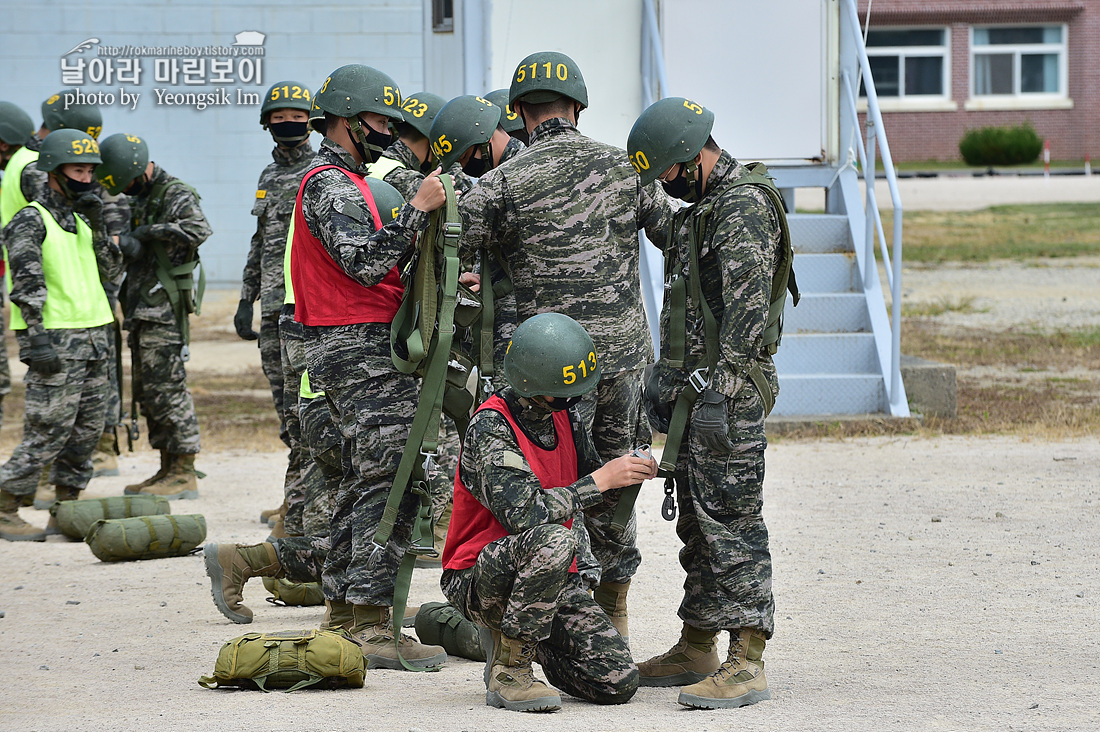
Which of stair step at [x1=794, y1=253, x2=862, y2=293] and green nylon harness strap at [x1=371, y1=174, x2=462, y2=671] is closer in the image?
green nylon harness strap at [x1=371, y1=174, x2=462, y2=671]

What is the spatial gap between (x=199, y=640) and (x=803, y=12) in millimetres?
7606

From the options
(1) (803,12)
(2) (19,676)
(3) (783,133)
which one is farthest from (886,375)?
(2) (19,676)

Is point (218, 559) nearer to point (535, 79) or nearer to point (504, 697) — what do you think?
point (504, 697)

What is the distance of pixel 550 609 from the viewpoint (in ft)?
14.2

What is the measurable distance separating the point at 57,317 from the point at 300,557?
9.11 ft

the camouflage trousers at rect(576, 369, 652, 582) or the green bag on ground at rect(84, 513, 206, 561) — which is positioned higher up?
the camouflage trousers at rect(576, 369, 652, 582)

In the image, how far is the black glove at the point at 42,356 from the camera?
746 centimetres

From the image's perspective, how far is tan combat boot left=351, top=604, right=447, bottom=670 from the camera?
5.01 meters

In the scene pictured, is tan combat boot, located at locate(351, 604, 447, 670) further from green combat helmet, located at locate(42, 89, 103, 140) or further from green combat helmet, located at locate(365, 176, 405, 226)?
green combat helmet, located at locate(42, 89, 103, 140)

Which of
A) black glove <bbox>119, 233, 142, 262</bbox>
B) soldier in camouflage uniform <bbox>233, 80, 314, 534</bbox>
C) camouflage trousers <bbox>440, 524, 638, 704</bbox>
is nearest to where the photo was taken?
camouflage trousers <bbox>440, 524, 638, 704</bbox>

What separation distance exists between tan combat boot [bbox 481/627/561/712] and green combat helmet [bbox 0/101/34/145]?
5676mm

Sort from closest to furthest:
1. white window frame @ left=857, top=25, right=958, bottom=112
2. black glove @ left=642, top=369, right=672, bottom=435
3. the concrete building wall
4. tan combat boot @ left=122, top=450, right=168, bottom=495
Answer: black glove @ left=642, top=369, right=672, bottom=435
tan combat boot @ left=122, top=450, right=168, bottom=495
the concrete building wall
white window frame @ left=857, top=25, right=958, bottom=112

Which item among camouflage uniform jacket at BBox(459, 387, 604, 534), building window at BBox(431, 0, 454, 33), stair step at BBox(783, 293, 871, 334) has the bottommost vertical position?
camouflage uniform jacket at BBox(459, 387, 604, 534)

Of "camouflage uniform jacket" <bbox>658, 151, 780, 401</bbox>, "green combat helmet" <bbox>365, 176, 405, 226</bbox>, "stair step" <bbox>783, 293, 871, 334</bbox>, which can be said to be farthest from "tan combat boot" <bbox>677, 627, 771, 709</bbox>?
"stair step" <bbox>783, 293, 871, 334</bbox>
